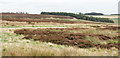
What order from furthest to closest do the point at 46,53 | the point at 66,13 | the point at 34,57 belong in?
the point at 66,13
the point at 46,53
the point at 34,57

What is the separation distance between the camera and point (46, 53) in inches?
392

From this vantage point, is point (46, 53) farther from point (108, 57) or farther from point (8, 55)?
point (108, 57)

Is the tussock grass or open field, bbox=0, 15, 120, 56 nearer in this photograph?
the tussock grass

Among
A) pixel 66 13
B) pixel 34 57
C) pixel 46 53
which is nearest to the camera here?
pixel 34 57

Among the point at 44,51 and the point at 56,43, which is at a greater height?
the point at 44,51

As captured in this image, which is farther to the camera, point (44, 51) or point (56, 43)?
point (56, 43)

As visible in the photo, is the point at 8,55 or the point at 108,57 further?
the point at 108,57

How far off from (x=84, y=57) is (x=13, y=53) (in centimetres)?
345

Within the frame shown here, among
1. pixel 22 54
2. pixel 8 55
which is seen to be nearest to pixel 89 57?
pixel 22 54

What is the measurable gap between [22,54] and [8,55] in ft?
2.15

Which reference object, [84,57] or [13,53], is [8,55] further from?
[84,57]

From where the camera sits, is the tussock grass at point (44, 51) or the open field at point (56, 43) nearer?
the tussock grass at point (44, 51)

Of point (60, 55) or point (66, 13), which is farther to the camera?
point (66, 13)

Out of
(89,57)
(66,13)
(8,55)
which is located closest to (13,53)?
(8,55)
